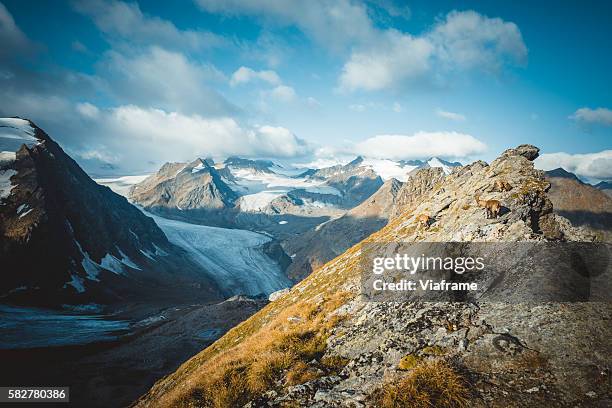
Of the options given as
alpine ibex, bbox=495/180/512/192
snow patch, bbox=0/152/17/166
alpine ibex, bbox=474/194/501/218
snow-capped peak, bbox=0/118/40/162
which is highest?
snow-capped peak, bbox=0/118/40/162

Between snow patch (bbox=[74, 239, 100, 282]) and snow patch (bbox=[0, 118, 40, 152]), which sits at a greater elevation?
snow patch (bbox=[0, 118, 40, 152])

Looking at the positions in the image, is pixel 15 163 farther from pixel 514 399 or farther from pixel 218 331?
pixel 514 399

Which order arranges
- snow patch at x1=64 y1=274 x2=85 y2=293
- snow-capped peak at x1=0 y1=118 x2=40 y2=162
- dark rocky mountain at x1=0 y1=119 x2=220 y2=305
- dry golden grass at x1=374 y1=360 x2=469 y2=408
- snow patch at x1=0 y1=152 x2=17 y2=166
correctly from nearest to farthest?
dry golden grass at x1=374 y1=360 x2=469 y2=408, dark rocky mountain at x1=0 y1=119 x2=220 y2=305, snow patch at x1=0 y1=152 x2=17 y2=166, snow patch at x1=64 y1=274 x2=85 y2=293, snow-capped peak at x1=0 y1=118 x2=40 y2=162

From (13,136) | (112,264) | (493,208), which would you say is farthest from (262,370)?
(13,136)

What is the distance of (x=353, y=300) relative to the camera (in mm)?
18562

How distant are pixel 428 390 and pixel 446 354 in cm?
217

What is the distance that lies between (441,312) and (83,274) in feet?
541

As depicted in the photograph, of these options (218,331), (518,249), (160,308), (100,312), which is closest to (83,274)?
(100,312)

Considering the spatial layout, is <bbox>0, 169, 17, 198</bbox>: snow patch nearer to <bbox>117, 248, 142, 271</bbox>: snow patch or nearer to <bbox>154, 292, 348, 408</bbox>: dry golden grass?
<bbox>117, 248, 142, 271</bbox>: snow patch

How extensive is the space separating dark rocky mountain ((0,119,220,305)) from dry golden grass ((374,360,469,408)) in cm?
13688

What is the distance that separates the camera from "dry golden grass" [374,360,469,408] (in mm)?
8258

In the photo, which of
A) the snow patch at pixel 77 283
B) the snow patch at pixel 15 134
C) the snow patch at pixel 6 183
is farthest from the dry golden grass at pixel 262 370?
the snow patch at pixel 15 134

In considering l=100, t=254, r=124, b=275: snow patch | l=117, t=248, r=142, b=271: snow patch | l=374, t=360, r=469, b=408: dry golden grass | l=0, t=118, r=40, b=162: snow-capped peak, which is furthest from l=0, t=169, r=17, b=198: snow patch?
l=374, t=360, r=469, b=408: dry golden grass

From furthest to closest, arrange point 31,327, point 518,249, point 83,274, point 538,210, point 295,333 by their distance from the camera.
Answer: point 83,274, point 31,327, point 538,210, point 295,333, point 518,249
